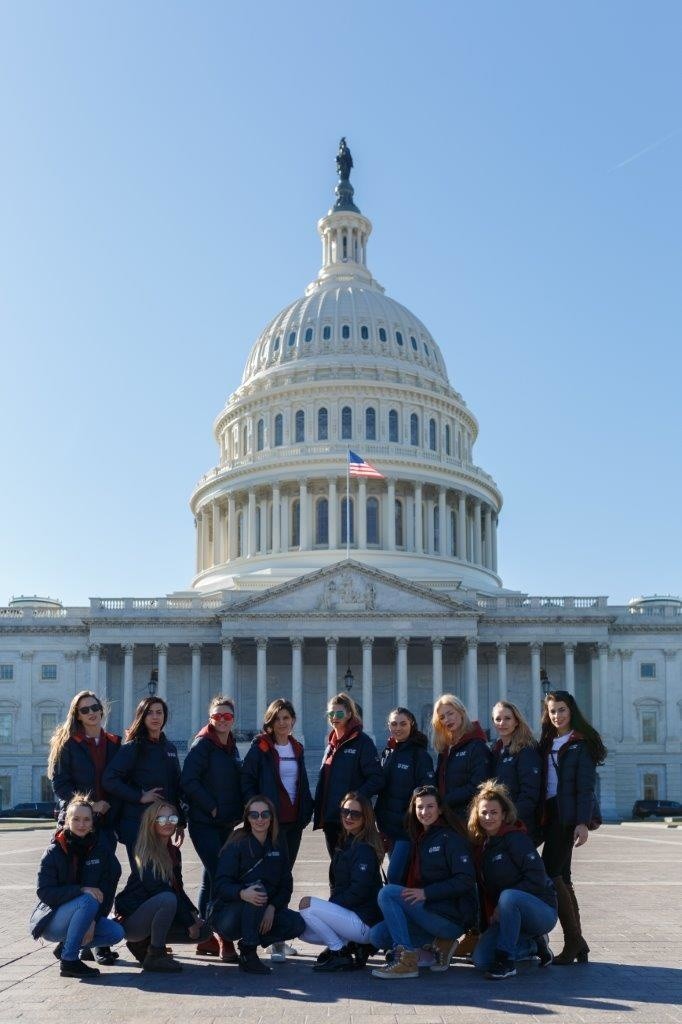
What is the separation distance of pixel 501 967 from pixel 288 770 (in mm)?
3668

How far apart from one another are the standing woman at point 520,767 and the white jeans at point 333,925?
2.31 metres

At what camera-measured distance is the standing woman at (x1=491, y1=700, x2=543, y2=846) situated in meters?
14.8

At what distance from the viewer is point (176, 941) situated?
14453mm

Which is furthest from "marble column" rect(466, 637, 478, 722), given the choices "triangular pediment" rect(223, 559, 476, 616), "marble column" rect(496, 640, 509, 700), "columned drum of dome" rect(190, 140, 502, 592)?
"columned drum of dome" rect(190, 140, 502, 592)

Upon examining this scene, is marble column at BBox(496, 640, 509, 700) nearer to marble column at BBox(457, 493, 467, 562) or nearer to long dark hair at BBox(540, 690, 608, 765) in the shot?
marble column at BBox(457, 493, 467, 562)

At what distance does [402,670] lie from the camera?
247 feet

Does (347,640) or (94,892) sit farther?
(347,640)

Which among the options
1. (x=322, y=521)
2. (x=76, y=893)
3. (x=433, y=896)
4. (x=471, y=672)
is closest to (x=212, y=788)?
(x=76, y=893)

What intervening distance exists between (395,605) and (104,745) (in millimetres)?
61562

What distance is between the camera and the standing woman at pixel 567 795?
14.4 meters

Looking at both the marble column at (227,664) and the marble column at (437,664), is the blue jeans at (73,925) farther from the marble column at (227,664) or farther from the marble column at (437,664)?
the marble column at (227,664)

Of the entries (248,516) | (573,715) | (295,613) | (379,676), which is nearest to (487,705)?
(379,676)

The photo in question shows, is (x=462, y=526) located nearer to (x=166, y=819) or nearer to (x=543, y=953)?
(x=543, y=953)

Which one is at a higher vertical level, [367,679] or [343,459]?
[343,459]
